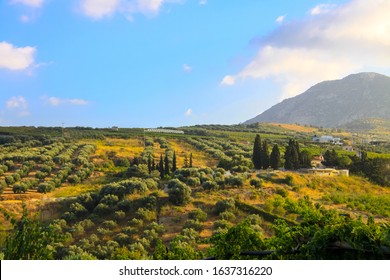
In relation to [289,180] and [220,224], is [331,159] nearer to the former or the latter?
[289,180]

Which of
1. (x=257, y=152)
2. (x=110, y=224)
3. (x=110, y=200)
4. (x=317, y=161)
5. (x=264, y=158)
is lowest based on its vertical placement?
(x=110, y=224)

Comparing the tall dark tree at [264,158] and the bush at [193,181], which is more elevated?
the tall dark tree at [264,158]

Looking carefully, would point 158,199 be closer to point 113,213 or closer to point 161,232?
point 113,213

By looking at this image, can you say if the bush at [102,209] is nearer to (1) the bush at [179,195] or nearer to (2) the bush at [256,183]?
(1) the bush at [179,195]

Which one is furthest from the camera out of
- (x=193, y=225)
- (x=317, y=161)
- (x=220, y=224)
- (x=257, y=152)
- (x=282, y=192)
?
(x=317, y=161)

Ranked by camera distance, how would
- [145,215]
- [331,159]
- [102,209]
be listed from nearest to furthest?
[145,215] → [102,209] → [331,159]

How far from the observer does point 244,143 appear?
344ft

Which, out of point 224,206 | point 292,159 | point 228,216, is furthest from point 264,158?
point 228,216

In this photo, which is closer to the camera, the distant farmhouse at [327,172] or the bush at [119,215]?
the bush at [119,215]

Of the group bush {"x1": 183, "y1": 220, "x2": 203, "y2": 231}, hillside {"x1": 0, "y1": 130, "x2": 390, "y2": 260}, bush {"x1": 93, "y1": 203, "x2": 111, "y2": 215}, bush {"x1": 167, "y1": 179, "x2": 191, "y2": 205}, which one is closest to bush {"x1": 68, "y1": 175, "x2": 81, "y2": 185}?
hillside {"x1": 0, "y1": 130, "x2": 390, "y2": 260}

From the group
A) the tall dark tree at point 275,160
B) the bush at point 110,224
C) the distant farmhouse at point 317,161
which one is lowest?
the bush at point 110,224

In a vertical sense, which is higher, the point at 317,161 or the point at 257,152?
the point at 257,152

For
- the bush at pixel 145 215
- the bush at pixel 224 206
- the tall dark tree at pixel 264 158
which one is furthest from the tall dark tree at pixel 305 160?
the bush at pixel 145 215
